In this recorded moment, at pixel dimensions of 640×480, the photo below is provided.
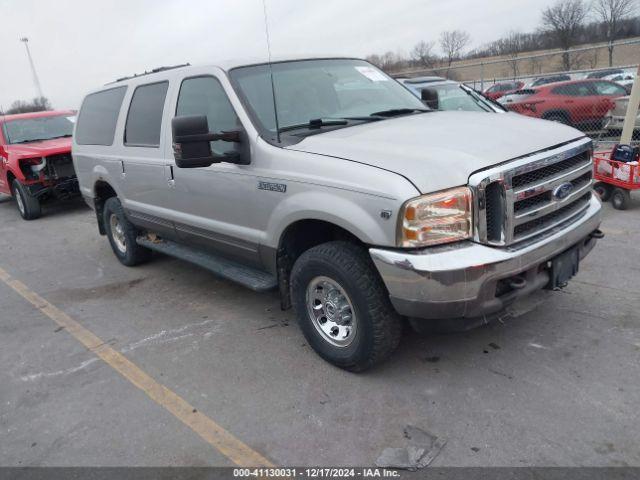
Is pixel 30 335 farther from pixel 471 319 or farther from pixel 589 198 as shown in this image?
pixel 589 198

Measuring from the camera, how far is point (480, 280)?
9.14 feet

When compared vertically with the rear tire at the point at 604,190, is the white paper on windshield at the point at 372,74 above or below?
above

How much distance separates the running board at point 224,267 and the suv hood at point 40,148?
4.86 meters

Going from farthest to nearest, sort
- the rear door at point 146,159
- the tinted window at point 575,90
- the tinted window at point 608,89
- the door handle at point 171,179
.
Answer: the tinted window at point 575,90 → the tinted window at point 608,89 → the rear door at point 146,159 → the door handle at point 171,179

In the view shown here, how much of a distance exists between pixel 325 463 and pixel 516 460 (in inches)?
36.7

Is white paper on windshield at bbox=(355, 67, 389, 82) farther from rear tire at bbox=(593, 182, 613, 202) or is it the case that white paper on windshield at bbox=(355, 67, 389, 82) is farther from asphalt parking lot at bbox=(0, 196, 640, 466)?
rear tire at bbox=(593, 182, 613, 202)

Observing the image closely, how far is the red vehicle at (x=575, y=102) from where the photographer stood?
492 inches

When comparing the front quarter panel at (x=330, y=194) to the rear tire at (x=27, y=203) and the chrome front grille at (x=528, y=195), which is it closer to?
the chrome front grille at (x=528, y=195)

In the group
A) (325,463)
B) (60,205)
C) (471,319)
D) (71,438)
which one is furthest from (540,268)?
(60,205)

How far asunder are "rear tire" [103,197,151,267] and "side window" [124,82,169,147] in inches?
36.2

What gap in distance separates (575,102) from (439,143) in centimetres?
1154

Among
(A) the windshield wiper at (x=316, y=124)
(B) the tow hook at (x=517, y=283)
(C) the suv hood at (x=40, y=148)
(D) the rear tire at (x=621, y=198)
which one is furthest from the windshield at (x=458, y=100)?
(C) the suv hood at (x=40, y=148)

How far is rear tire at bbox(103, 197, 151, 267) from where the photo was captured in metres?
5.87

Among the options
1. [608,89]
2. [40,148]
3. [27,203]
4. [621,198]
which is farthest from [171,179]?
[608,89]
